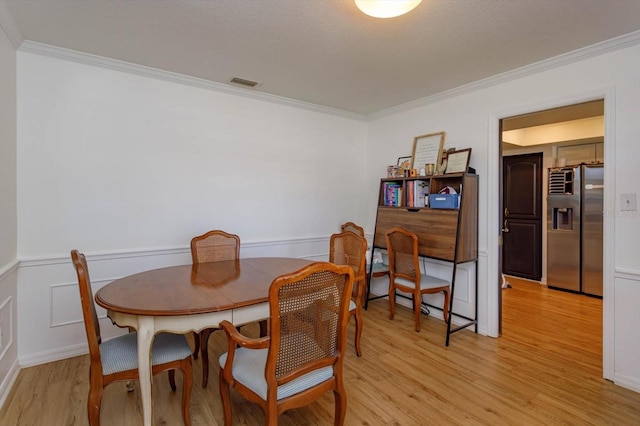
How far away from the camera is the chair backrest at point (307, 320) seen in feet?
4.53

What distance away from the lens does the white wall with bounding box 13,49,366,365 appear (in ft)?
8.33

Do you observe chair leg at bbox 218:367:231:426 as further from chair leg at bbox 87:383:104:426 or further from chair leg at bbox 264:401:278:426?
chair leg at bbox 87:383:104:426

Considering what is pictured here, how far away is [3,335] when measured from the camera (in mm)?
2180

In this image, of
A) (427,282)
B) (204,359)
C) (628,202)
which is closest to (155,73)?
(204,359)

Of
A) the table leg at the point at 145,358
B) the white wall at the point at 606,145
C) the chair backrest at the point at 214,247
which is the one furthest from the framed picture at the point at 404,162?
the table leg at the point at 145,358

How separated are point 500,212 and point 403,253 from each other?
1.00 metres

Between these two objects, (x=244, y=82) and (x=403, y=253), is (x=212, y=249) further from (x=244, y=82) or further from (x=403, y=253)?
(x=403, y=253)

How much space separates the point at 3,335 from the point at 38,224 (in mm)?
815

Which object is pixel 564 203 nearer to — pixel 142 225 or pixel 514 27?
pixel 514 27

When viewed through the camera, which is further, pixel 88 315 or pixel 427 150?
pixel 427 150

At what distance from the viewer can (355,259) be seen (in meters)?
2.89

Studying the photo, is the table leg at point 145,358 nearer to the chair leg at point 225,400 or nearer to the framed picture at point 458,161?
the chair leg at point 225,400

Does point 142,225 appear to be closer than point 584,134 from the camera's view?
Yes

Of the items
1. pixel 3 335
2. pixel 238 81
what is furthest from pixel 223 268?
pixel 238 81
